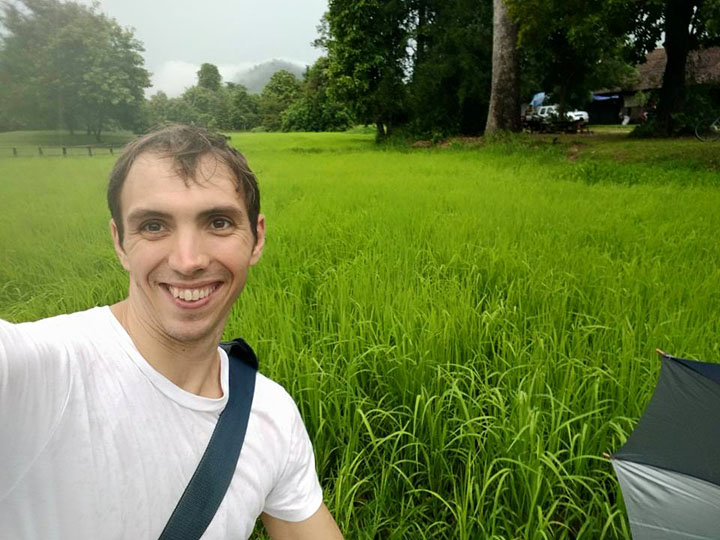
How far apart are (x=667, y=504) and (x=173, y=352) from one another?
94 centimetres

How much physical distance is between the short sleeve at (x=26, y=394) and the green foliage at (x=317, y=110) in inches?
114

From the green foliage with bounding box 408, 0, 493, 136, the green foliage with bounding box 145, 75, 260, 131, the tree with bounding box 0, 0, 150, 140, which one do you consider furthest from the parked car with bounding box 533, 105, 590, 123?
the tree with bounding box 0, 0, 150, 140

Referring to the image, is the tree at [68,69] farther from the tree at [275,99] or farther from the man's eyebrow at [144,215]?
the tree at [275,99]

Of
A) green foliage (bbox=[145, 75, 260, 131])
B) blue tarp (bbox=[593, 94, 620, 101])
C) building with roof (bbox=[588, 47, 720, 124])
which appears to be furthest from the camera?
blue tarp (bbox=[593, 94, 620, 101])

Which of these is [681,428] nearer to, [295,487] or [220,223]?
[295,487]

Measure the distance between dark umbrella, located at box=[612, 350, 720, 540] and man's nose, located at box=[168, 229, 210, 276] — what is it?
0.89 m

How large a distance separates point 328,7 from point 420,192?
1450 centimetres

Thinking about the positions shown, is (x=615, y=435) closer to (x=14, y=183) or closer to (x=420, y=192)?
(x=14, y=183)

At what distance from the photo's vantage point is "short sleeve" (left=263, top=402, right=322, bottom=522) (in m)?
0.89

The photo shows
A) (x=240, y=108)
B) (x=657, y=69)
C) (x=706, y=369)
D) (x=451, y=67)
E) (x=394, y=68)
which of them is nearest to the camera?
(x=706, y=369)

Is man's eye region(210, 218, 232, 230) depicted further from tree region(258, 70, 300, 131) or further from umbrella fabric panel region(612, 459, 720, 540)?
tree region(258, 70, 300, 131)

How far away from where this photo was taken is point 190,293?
28.4 inches

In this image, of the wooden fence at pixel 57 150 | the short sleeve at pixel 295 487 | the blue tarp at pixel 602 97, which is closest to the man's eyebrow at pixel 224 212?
the short sleeve at pixel 295 487

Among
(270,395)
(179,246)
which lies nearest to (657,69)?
(270,395)
